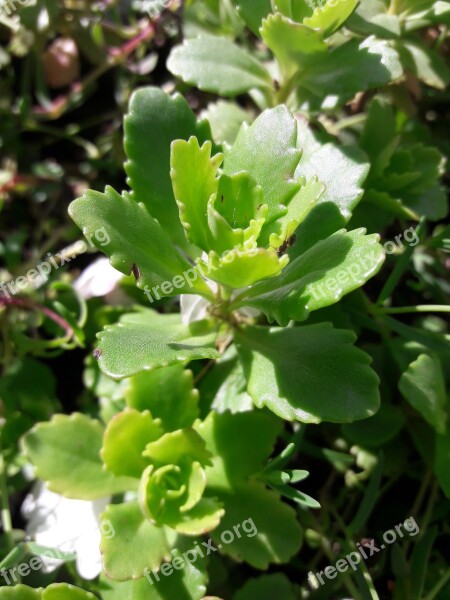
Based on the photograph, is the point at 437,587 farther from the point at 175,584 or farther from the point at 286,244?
the point at 286,244

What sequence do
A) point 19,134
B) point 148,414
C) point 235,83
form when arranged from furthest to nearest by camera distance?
point 19,134 → point 235,83 → point 148,414

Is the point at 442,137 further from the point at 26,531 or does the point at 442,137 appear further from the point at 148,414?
the point at 26,531

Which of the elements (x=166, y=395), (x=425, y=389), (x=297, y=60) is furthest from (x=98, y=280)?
(x=425, y=389)

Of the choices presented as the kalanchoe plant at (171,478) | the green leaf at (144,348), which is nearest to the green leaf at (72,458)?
the kalanchoe plant at (171,478)

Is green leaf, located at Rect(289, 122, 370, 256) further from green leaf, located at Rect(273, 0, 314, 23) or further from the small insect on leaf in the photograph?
green leaf, located at Rect(273, 0, 314, 23)

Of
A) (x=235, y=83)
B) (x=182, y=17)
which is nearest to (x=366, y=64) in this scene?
(x=235, y=83)

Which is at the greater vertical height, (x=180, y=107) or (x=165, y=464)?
(x=180, y=107)

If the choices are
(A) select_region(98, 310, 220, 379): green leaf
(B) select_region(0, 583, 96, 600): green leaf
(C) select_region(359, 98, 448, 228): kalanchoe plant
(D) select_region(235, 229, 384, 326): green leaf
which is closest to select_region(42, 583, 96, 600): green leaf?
(B) select_region(0, 583, 96, 600): green leaf
